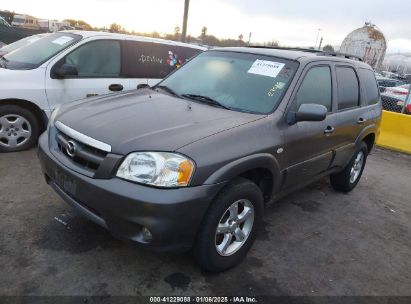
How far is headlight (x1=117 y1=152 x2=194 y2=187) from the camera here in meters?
2.40

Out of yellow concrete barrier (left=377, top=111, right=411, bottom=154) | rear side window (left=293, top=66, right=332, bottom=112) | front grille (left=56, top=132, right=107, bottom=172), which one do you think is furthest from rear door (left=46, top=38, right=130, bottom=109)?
yellow concrete barrier (left=377, top=111, right=411, bottom=154)

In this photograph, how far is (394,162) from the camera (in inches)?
289

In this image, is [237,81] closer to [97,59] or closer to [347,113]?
[347,113]

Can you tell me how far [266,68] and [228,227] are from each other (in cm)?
160

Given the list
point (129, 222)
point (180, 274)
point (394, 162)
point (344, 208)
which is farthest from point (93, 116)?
point (394, 162)

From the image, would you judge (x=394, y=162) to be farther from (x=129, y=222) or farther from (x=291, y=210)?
(x=129, y=222)

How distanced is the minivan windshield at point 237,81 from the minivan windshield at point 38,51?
2079mm

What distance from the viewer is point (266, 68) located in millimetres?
3523

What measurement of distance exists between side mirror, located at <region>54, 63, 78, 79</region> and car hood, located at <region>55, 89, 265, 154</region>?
67.1 inches

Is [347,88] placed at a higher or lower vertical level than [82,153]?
higher

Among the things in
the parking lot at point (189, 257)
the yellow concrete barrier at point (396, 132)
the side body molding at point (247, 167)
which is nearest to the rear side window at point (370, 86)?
the parking lot at point (189, 257)

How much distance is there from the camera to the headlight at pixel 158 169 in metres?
2.40

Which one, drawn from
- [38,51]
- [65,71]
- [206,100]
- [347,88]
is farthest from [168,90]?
[38,51]

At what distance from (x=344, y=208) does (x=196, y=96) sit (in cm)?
255
